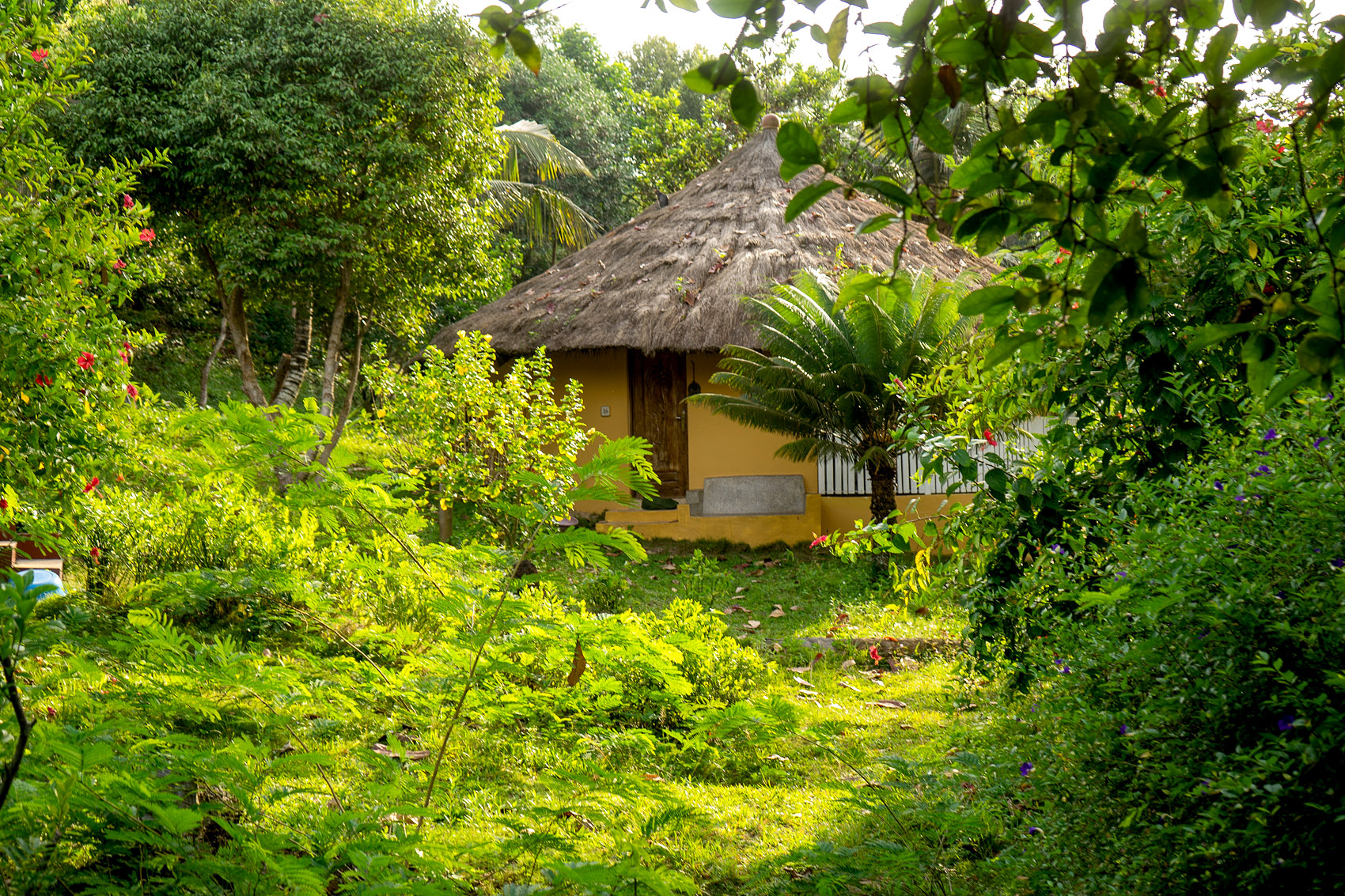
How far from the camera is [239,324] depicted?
1096cm

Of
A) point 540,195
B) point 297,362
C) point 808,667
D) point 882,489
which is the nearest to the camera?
point 808,667

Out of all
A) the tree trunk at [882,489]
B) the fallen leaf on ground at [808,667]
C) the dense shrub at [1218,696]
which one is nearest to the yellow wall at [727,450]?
the tree trunk at [882,489]

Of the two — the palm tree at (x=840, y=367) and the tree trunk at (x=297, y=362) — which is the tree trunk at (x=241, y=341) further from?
the palm tree at (x=840, y=367)

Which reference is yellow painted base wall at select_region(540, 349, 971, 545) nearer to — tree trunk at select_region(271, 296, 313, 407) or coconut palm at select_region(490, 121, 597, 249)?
tree trunk at select_region(271, 296, 313, 407)

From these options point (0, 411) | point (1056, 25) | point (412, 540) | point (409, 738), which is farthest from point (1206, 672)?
point (0, 411)

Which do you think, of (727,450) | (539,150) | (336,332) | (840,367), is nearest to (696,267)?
(727,450)

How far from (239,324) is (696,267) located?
17.7 ft

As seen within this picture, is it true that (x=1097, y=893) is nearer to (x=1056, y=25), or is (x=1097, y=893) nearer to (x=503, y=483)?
(x=1056, y=25)

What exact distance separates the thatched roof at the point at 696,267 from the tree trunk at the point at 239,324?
9.55 feet

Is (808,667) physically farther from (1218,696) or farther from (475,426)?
(1218,696)

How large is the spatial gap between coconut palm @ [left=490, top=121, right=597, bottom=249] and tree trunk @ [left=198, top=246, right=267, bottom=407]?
646 cm

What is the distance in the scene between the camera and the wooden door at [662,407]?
1269cm

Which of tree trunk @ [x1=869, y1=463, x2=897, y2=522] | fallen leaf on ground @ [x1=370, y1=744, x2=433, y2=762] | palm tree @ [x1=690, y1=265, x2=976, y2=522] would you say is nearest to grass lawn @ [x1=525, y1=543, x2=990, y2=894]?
tree trunk @ [x1=869, y1=463, x2=897, y2=522]

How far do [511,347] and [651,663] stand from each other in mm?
9583
